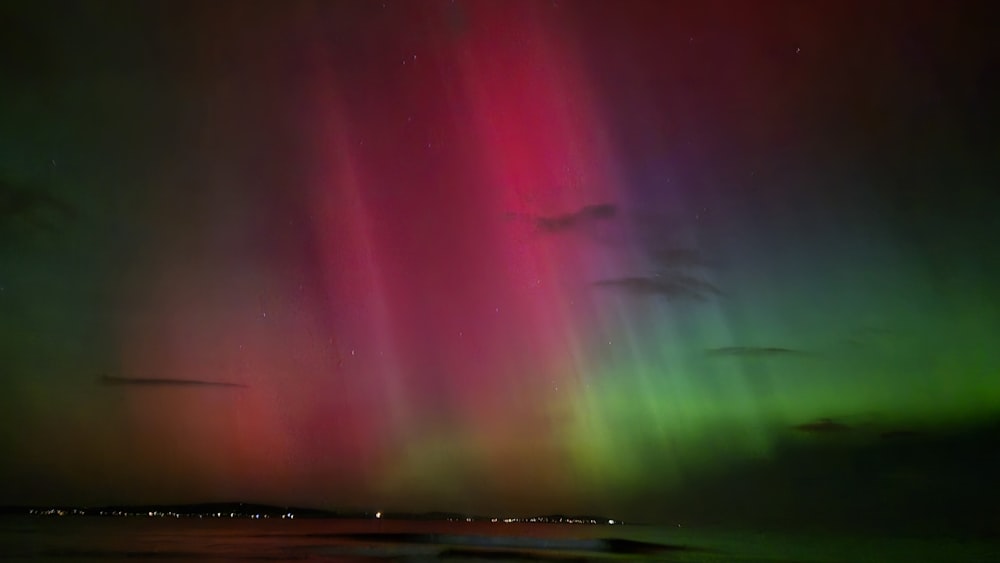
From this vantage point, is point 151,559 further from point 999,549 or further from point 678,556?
point 999,549

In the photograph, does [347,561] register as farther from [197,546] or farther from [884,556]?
[884,556]

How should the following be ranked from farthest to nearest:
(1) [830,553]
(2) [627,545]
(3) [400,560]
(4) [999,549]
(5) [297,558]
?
1. (2) [627,545]
2. (4) [999,549]
3. (1) [830,553]
4. (3) [400,560]
5. (5) [297,558]

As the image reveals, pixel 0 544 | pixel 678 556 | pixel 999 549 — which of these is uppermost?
pixel 0 544

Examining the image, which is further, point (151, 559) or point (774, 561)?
point (774, 561)

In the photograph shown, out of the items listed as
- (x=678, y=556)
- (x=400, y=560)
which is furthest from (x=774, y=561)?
(x=400, y=560)

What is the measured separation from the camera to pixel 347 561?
3844 cm

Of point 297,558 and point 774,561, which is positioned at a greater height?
point 297,558

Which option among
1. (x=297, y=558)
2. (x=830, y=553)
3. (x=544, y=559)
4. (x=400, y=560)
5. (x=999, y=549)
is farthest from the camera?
(x=999, y=549)

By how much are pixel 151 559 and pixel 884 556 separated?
1732 inches

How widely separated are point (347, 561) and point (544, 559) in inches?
572

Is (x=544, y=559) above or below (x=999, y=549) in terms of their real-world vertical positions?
above

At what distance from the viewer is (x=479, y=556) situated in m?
47.2

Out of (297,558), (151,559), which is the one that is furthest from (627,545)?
(151,559)

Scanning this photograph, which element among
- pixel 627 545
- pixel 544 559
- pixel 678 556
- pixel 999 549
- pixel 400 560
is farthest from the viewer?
pixel 627 545
